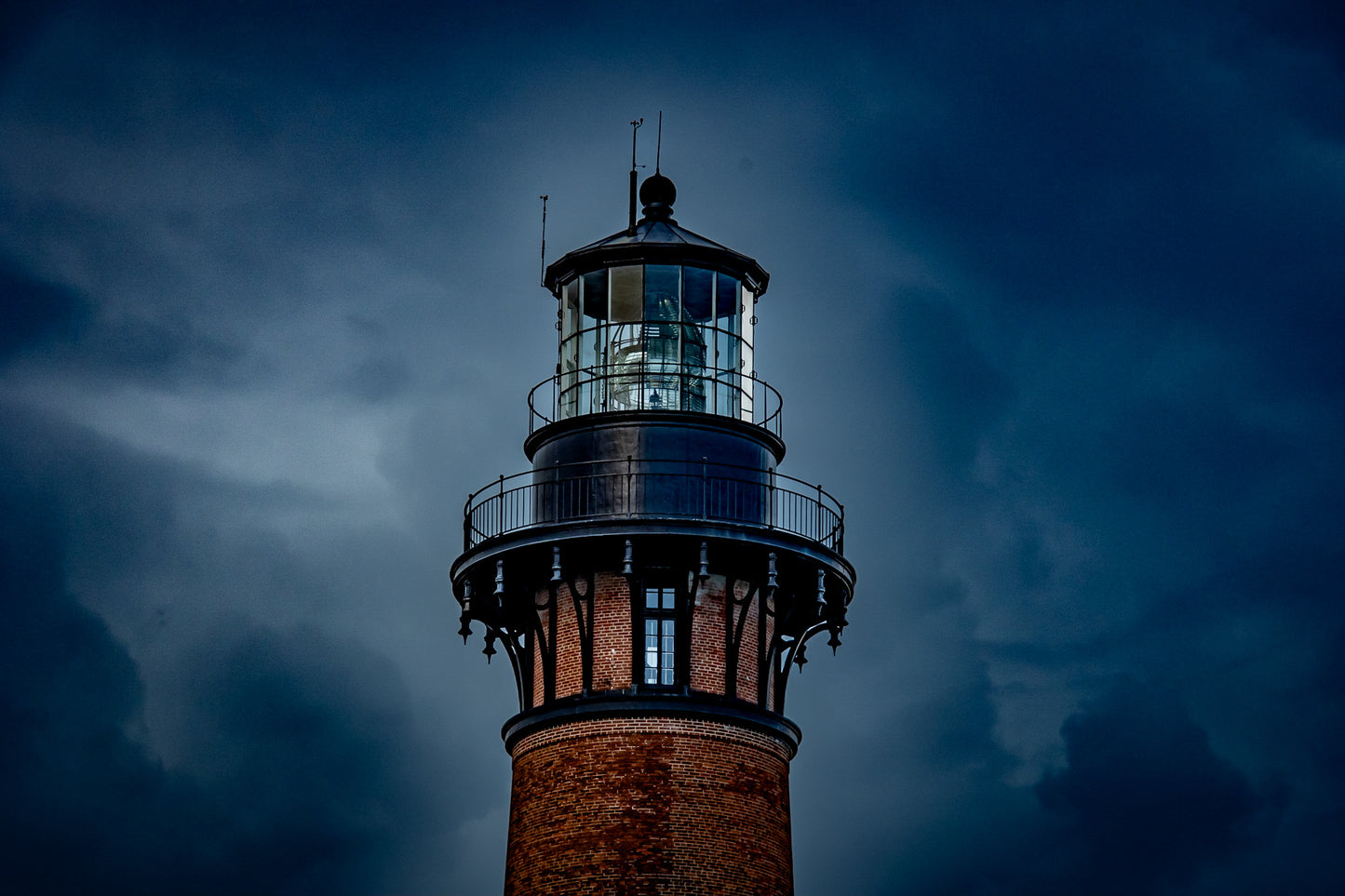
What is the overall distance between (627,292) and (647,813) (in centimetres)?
876

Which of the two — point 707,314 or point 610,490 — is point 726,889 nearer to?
point 610,490

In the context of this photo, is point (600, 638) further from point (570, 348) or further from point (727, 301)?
point (727, 301)

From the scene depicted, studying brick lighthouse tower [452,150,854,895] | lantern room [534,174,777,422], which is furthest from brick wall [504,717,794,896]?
lantern room [534,174,777,422]

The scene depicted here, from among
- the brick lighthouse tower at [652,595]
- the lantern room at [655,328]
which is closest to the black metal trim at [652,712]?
the brick lighthouse tower at [652,595]

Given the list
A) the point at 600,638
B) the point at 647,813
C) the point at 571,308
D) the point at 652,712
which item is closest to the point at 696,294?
the point at 571,308

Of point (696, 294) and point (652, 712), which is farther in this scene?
point (696, 294)

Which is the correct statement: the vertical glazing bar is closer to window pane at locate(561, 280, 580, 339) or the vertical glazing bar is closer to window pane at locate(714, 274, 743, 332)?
window pane at locate(714, 274, 743, 332)

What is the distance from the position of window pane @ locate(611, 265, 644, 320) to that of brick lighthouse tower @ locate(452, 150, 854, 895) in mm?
34

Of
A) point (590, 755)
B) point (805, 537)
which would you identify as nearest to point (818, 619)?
point (805, 537)

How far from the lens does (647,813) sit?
116ft

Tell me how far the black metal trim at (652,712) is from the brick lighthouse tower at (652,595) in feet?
0.09

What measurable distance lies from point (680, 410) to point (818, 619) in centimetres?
407

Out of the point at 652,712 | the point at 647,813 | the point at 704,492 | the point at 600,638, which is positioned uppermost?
the point at 704,492

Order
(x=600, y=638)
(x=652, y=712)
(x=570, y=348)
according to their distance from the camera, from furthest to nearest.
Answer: (x=570, y=348) < (x=600, y=638) < (x=652, y=712)
